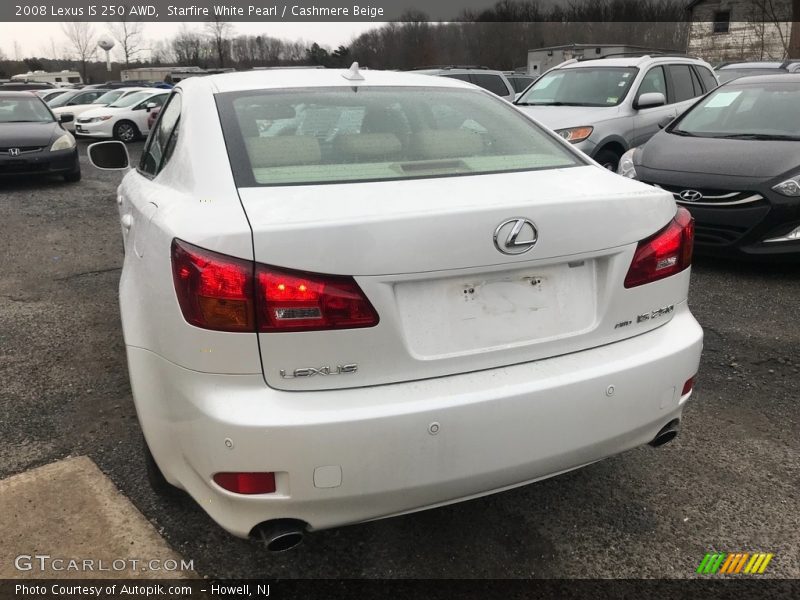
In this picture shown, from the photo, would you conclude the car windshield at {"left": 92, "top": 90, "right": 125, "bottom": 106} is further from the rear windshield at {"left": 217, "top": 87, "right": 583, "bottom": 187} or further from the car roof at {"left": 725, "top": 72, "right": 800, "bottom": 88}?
the rear windshield at {"left": 217, "top": 87, "right": 583, "bottom": 187}

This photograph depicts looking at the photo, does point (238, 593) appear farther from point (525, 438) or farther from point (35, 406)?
point (35, 406)

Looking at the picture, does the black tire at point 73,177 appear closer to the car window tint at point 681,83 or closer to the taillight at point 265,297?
the car window tint at point 681,83

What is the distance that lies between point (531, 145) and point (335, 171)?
2.81 feet

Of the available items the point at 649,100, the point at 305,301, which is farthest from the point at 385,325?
the point at 649,100

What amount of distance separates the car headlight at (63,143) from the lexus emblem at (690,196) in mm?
9323

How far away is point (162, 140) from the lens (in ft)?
9.87

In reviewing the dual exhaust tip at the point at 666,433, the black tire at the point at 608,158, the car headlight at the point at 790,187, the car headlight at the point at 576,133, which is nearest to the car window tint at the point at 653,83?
the black tire at the point at 608,158

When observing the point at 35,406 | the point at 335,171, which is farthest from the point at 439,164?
the point at 35,406

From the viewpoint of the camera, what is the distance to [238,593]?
2.11 m

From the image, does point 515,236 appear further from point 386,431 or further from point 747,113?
point 747,113

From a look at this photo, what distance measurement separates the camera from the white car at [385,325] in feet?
5.54

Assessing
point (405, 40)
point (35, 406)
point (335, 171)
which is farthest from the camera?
point (405, 40)

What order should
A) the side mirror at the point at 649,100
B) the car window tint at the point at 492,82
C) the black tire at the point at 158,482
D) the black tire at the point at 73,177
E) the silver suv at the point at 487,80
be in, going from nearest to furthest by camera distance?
the black tire at the point at 158,482 < the side mirror at the point at 649,100 < the black tire at the point at 73,177 < the silver suv at the point at 487,80 < the car window tint at the point at 492,82

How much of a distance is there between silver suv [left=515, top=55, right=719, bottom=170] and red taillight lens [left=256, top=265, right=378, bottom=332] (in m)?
6.49
